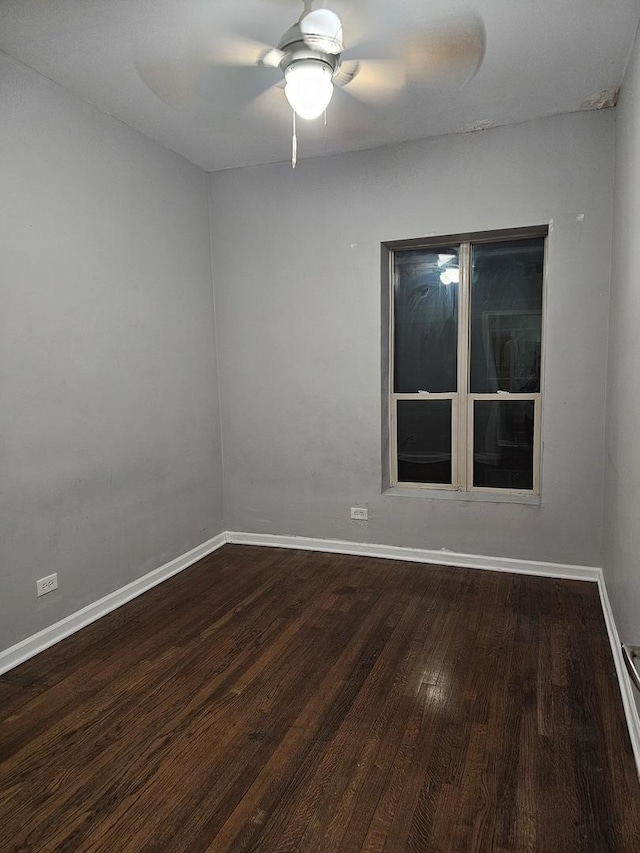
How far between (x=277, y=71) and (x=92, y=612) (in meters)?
3.07

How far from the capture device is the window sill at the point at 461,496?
369 centimetres

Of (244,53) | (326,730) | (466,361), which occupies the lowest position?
(326,730)

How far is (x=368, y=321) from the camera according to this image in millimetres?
3898

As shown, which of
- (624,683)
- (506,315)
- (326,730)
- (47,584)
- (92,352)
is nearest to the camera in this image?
(326,730)

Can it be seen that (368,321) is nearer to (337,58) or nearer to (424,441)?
(424,441)

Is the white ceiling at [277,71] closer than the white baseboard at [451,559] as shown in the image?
Yes

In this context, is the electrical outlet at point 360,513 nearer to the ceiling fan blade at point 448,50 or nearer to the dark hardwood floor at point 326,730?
the dark hardwood floor at point 326,730

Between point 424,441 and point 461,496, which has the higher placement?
point 424,441

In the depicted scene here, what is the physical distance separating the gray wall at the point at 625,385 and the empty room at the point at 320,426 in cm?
4

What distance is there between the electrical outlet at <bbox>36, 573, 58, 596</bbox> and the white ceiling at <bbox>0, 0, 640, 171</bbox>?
2.57 m

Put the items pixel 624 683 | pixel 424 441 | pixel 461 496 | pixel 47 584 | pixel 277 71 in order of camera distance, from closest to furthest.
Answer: pixel 624 683
pixel 277 71
pixel 47 584
pixel 461 496
pixel 424 441

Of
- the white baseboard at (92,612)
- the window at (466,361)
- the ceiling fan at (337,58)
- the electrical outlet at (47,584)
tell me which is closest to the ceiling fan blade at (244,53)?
the ceiling fan at (337,58)

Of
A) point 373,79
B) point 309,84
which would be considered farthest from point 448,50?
point 309,84

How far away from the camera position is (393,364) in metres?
4.08
